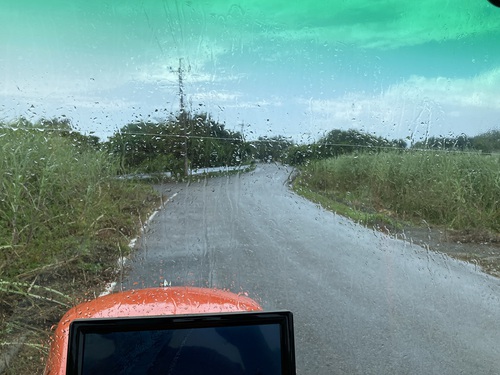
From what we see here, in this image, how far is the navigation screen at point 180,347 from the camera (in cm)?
124

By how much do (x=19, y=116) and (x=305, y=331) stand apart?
119 centimetres

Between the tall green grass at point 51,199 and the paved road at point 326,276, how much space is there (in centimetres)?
18

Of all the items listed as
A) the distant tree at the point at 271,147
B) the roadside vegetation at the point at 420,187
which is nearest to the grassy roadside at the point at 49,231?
the distant tree at the point at 271,147

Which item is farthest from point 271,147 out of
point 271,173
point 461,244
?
point 461,244

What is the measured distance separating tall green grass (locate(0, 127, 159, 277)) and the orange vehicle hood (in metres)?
0.23

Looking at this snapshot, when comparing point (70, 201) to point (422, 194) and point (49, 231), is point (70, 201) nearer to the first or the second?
point (49, 231)

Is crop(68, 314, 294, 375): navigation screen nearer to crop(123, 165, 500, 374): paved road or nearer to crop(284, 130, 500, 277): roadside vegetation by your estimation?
crop(123, 165, 500, 374): paved road

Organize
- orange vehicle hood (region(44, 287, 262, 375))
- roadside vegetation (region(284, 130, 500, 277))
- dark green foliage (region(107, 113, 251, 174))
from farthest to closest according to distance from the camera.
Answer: roadside vegetation (region(284, 130, 500, 277)) < dark green foliage (region(107, 113, 251, 174)) < orange vehicle hood (region(44, 287, 262, 375))

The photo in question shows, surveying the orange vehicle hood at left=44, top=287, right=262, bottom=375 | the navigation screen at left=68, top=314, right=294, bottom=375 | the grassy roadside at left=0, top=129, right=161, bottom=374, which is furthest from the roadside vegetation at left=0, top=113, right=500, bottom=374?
the navigation screen at left=68, top=314, right=294, bottom=375

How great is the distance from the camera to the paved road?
201cm

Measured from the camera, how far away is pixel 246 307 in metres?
1.83

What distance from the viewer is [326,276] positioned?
2.16m

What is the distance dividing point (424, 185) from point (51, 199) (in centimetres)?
148

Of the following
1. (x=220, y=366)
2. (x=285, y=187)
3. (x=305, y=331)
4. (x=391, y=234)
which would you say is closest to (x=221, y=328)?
(x=220, y=366)
